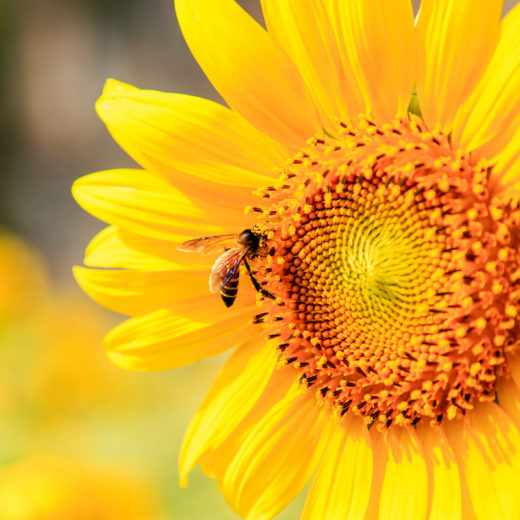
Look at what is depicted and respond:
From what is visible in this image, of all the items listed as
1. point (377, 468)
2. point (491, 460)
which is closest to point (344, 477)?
point (377, 468)

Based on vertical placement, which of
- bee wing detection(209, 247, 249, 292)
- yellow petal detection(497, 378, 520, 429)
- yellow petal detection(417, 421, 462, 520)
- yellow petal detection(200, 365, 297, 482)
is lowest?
yellow petal detection(417, 421, 462, 520)

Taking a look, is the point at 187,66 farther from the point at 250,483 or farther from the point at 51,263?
the point at 250,483

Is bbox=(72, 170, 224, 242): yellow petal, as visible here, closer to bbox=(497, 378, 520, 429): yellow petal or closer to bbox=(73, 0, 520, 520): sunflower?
bbox=(73, 0, 520, 520): sunflower

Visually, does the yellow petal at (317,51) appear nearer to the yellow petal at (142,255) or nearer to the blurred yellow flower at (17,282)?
the yellow petal at (142,255)

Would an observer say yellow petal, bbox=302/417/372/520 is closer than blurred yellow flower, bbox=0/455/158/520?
Yes

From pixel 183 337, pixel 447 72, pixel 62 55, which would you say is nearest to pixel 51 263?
pixel 62 55

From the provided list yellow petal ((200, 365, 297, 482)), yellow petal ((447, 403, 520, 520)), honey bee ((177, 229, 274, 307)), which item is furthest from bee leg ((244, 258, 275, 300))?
yellow petal ((447, 403, 520, 520))

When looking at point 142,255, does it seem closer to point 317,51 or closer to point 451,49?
point 317,51
